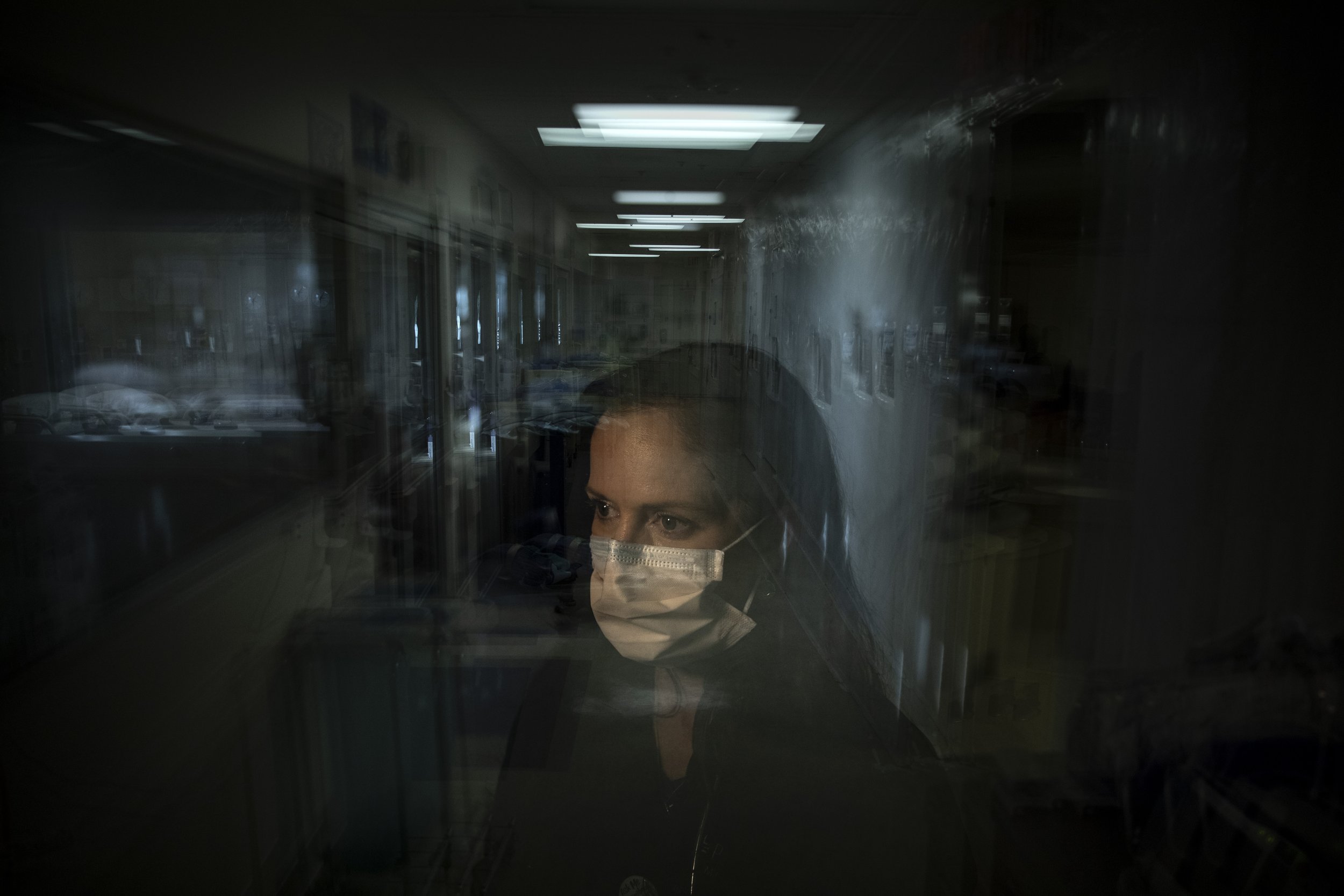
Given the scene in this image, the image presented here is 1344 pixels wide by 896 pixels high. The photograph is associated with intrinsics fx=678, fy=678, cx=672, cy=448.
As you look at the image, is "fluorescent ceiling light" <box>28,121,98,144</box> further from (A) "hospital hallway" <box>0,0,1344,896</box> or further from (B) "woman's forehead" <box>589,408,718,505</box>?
(B) "woman's forehead" <box>589,408,718,505</box>

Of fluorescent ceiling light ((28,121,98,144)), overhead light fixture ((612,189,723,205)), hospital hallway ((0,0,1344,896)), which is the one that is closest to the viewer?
hospital hallway ((0,0,1344,896))

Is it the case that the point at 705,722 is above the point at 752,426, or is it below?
below

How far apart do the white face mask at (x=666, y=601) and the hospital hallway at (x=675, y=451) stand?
0.6 inches

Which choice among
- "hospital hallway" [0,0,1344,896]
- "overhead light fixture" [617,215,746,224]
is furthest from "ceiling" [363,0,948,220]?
"overhead light fixture" [617,215,746,224]

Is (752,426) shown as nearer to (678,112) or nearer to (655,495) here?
(655,495)

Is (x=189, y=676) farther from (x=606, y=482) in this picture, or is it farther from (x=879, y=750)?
(x=879, y=750)

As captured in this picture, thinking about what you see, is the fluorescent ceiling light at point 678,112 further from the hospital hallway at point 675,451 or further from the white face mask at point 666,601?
the white face mask at point 666,601

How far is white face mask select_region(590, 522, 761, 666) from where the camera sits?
1666mm

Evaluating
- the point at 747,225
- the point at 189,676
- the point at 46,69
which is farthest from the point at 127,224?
the point at 747,225

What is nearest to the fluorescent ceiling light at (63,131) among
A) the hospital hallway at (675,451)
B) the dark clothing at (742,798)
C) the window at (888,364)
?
the hospital hallway at (675,451)

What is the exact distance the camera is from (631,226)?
7.89 ft

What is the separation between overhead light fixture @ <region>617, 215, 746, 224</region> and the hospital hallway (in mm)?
18

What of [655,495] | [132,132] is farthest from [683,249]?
[132,132]

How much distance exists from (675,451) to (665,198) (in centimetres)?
111
